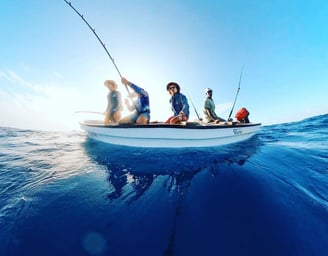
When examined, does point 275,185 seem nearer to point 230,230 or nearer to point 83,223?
point 230,230

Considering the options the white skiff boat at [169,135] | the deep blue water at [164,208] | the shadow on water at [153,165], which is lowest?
the deep blue water at [164,208]

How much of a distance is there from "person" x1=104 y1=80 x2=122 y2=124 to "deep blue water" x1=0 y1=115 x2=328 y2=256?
160 inches

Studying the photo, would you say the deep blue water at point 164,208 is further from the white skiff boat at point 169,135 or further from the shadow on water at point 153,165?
the white skiff boat at point 169,135

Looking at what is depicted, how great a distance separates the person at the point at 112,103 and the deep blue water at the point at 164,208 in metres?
4.07

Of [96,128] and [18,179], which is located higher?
[96,128]

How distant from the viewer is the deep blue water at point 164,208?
1.98 m

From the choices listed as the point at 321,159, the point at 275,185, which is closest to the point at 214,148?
the point at 275,185

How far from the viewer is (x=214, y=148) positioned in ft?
19.9

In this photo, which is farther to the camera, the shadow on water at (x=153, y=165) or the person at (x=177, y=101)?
the person at (x=177, y=101)

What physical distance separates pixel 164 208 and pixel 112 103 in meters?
6.65

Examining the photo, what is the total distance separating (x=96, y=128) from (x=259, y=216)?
6537 mm

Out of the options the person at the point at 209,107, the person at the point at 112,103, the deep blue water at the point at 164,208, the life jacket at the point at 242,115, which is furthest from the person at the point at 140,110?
the life jacket at the point at 242,115

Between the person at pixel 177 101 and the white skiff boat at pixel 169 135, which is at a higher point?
the person at pixel 177 101

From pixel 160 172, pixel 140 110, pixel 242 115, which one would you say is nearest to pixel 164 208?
pixel 160 172
